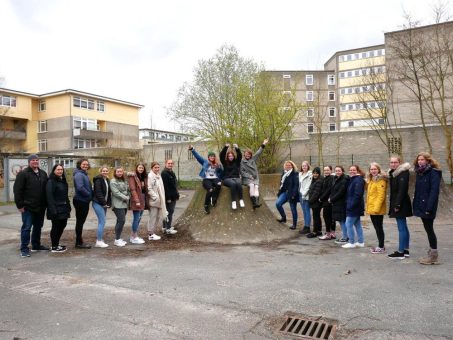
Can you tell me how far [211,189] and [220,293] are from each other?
173 inches

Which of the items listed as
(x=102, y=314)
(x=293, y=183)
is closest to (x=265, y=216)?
(x=293, y=183)

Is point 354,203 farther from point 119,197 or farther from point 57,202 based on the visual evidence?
point 57,202

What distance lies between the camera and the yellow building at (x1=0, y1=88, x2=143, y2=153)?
174 feet

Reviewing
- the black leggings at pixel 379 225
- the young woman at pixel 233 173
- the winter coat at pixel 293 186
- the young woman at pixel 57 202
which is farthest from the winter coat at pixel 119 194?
the black leggings at pixel 379 225

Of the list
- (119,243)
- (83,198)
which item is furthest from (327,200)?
(83,198)

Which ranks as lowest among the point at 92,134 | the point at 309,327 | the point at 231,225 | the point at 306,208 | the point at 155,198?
the point at 309,327

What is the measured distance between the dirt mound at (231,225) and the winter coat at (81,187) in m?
2.62

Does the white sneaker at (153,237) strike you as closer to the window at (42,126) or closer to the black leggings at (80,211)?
the black leggings at (80,211)

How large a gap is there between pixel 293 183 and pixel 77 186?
553 cm

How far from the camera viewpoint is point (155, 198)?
29.9 feet

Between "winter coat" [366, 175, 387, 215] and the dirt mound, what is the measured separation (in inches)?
98.1

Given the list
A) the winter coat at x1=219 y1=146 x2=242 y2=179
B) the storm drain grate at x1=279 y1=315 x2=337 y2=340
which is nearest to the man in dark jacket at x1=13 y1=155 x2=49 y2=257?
the winter coat at x1=219 y1=146 x2=242 y2=179

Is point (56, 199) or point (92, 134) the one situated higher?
point (92, 134)

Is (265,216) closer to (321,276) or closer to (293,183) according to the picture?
(293,183)
